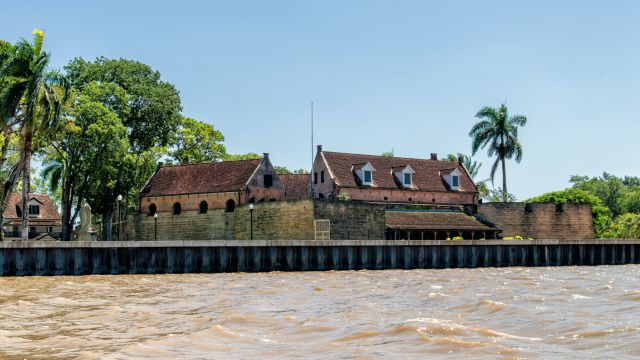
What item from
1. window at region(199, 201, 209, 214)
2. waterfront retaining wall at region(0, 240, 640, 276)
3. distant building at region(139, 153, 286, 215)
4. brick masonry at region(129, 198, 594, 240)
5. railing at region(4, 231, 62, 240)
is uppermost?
distant building at region(139, 153, 286, 215)

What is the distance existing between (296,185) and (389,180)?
29.5ft

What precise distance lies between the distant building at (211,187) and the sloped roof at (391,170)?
496 cm

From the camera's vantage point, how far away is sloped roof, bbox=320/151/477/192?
55562 mm

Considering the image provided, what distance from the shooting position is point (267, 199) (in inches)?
2074

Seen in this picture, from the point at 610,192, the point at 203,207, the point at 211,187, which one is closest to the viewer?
the point at 211,187

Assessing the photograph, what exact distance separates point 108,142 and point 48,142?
4.60 m

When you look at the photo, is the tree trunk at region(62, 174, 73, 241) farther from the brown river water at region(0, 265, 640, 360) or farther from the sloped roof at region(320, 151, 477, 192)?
the brown river water at region(0, 265, 640, 360)

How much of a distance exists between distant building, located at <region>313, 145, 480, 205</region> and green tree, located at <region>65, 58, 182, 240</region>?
14.4 meters

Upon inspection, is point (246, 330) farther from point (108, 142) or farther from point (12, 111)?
point (108, 142)

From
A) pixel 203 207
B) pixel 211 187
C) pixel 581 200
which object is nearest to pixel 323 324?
pixel 211 187

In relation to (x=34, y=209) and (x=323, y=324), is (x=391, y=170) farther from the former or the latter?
(x=323, y=324)

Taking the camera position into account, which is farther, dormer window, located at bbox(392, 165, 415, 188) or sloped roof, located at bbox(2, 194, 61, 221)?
sloped roof, located at bbox(2, 194, 61, 221)

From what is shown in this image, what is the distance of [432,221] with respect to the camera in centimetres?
5228

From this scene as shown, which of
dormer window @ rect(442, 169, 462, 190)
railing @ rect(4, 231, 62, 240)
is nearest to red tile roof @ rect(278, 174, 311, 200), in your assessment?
dormer window @ rect(442, 169, 462, 190)
